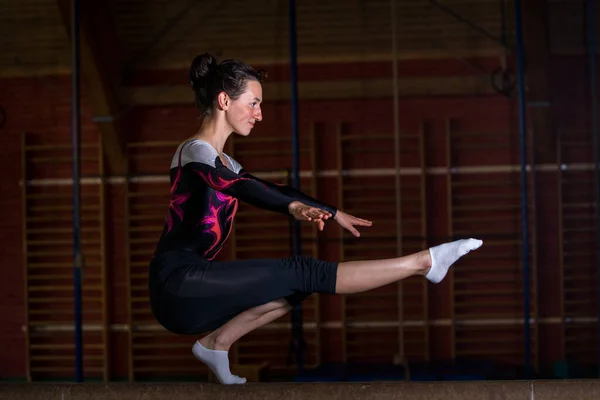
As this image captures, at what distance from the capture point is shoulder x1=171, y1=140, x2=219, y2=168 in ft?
9.36

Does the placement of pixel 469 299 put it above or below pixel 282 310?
below

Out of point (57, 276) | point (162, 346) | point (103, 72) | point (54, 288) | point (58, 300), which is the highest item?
point (103, 72)

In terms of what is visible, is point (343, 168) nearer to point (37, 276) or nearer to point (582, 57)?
point (582, 57)

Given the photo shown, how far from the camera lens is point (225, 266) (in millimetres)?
2838

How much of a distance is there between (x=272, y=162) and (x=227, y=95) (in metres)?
5.60

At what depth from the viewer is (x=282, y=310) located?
2.98 metres

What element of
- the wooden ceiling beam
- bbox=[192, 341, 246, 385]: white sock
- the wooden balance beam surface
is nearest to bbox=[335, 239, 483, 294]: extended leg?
the wooden balance beam surface

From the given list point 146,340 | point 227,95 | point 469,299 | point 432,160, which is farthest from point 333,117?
point 227,95

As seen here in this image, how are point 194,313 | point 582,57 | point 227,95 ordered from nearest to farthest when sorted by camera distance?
point 194,313 < point 227,95 < point 582,57

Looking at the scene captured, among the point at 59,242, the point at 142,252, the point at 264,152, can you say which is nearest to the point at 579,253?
the point at 264,152

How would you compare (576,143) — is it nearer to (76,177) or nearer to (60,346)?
(76,177)

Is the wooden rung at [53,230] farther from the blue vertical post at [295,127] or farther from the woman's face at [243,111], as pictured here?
the woman's face at [243,111]

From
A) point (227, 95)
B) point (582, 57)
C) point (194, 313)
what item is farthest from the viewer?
point (582, 57)

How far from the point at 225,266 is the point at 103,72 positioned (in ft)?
18.4
